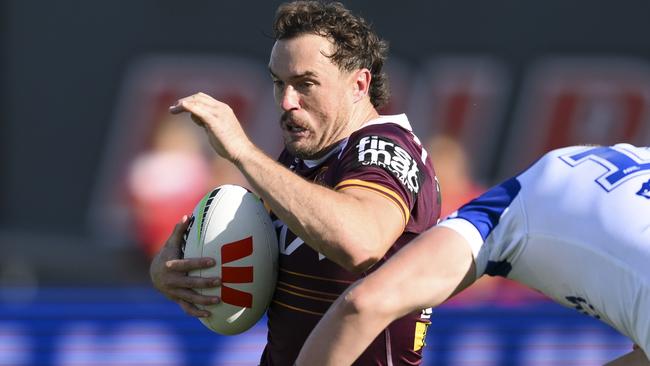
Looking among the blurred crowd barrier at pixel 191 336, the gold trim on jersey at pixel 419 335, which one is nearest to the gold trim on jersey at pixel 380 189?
the gold trim on jersey at pixel 419 335

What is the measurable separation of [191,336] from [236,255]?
2.71 meters

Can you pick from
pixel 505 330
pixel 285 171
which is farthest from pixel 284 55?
pixel 505 330

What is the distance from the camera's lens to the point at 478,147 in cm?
1235

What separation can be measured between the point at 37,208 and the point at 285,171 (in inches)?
344

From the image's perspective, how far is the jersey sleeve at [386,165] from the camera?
3543mm

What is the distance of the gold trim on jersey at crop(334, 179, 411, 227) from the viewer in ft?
11.5

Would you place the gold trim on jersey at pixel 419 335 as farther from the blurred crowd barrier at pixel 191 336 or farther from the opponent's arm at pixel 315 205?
the blurred crowd barrier at pixel 191 336

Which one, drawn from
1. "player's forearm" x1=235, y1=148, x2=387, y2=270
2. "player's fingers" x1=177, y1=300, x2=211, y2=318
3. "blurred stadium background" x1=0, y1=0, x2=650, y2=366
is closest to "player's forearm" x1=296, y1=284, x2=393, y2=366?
"player's forearm" x1=235, y1=148, x2=387, y2=270

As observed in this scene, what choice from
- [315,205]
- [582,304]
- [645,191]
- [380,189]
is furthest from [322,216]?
[645,191]

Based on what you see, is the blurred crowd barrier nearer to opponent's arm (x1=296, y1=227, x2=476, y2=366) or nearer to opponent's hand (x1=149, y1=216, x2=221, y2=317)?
opponent's hand (x1=149, y1=216, x2=221, y2=317)

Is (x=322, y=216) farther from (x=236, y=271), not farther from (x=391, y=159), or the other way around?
(x=236, y=271)

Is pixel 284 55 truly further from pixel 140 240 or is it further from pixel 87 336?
pixel 140 240

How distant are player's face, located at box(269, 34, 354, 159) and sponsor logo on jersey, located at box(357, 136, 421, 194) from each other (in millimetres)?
206

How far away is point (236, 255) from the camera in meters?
3.79
